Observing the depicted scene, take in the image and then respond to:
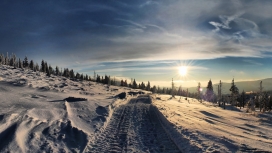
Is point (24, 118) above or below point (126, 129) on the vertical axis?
above

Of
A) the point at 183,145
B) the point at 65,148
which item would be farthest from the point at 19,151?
the point at 183,145

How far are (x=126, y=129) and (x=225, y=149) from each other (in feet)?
24.1

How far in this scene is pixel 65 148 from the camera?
1034cm

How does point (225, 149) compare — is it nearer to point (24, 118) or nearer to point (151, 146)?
point (151, 146)

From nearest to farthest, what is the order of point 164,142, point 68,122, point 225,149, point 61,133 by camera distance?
point 225,149 < point 164,142 < point 61,133 < point 68,122

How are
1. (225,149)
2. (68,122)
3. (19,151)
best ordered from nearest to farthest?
(19,151), (225,149), (68,122)

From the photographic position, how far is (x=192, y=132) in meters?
13.6

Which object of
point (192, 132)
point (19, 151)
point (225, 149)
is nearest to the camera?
point (19, 151)

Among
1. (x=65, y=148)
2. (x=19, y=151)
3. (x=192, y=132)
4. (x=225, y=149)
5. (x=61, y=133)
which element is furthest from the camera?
(x=192, y=132)

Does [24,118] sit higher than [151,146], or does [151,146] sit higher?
[24,118]

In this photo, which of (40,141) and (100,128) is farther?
(100,128)

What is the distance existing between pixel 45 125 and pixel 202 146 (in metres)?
10.3

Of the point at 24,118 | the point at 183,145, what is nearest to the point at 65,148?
the point at 24,118

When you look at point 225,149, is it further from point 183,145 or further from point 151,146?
point 151,146
